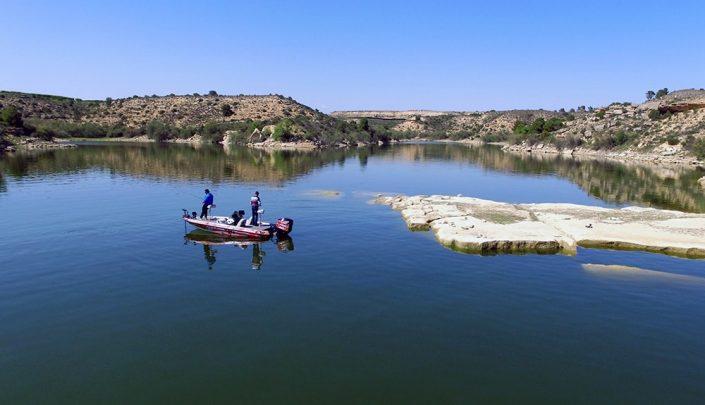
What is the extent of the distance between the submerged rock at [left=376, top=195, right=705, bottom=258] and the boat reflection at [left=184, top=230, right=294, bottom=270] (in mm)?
8630

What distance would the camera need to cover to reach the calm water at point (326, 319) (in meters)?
13.0

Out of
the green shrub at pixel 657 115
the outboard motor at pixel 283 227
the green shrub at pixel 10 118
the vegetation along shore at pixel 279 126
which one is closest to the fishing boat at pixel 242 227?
the outboard motor at pixel 283 227

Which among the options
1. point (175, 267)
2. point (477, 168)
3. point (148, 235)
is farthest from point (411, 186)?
point (175, 267)

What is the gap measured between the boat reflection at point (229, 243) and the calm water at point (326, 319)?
0.63ft

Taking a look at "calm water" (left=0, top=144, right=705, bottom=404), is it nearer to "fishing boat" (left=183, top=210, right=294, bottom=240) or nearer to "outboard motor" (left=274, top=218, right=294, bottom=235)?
"fishing boat" (left=183, top=210, right=294, bottom=240)

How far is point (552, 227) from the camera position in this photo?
29781mm

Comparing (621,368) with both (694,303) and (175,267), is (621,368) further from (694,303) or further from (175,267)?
(175,267)

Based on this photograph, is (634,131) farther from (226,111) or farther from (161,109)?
(161,109)

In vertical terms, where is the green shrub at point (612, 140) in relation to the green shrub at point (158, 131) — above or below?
below

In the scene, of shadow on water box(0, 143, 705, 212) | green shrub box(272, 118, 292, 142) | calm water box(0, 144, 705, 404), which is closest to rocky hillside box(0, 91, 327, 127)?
green shrub box(272, 118, 292, 142)

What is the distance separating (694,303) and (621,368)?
301 inches

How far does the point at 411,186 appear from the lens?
187ft

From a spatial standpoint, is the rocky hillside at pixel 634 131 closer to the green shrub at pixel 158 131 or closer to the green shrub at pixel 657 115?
the green shrub at pixel 657 115

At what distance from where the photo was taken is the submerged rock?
85.8 feet
